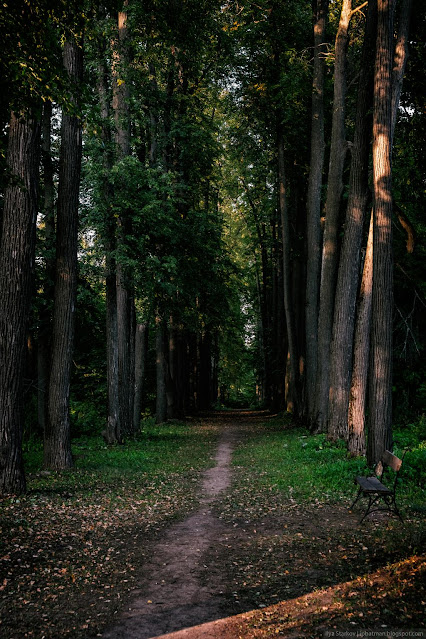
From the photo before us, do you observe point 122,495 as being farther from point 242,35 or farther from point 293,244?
point 293,244

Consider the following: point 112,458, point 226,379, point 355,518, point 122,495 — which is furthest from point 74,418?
point 226,379

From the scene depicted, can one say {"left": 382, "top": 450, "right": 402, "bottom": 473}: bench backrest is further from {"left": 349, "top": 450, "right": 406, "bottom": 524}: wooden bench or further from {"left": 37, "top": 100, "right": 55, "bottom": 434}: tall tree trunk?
{"left": 37, "top": 100, "right": 55, "bottom": 434}: tall tree trunk

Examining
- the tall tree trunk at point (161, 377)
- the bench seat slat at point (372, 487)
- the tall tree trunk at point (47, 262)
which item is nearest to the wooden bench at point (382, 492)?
the bench seat slat at point (372, 487)

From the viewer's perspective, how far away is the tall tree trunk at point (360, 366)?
1154 cm

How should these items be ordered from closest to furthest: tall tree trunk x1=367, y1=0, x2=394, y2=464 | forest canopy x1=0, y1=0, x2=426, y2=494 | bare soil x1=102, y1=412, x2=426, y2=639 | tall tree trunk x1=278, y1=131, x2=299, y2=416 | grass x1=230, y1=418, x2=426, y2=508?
1. bare soil x1=102, y1=412, x2=426, y2=639
2. forest canopy x1=0, y1=0, x2=426, y2=494
3. grass x1=230, y1=418, x2=426, y2=508
4. tall tree trunk x1=367, y1=0, x2=394, y2=464
5. tall tree trunk x1=278, y1=131, x2=299, y2=416

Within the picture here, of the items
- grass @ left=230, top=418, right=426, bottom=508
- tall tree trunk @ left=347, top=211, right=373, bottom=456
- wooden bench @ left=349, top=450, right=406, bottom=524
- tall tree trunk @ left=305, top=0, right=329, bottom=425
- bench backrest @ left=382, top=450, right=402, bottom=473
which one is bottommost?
grass @ left=230, top=418, right=426, bottom=508

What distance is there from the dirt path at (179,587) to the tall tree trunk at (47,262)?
16.4ft

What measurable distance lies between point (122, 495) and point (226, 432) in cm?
1255

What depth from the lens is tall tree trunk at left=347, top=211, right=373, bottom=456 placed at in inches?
454

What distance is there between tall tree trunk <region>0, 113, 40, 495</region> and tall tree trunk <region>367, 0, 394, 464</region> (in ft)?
21.0

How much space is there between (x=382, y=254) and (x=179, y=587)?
7.10 m

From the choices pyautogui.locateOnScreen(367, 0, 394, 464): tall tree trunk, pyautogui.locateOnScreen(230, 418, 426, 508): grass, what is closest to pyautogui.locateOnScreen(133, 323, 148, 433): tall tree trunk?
pyautogui.locateOnScreen(230, 418, 426, 508): grass

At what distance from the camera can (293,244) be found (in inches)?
910

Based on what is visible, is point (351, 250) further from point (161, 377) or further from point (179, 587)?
point (161, 377)
